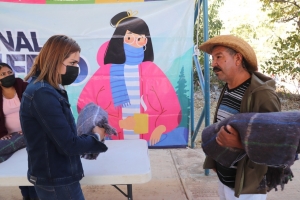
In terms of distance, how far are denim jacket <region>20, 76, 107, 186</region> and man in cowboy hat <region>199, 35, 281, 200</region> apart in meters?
0.74

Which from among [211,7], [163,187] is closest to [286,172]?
[163,187]

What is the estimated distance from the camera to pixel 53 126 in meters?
Result: 1.28

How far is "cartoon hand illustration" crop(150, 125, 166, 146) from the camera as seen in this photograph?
11.9 ft

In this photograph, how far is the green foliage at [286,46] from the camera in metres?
6.47

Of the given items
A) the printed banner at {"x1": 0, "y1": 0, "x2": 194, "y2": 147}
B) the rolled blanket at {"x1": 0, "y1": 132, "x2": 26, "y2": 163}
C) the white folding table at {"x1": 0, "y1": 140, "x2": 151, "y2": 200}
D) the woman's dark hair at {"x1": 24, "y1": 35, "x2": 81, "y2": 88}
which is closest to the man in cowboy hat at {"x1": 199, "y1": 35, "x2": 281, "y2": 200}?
the white folding table at {"x1": 0, "y1": 140, "x2": 151, "y2": 200}

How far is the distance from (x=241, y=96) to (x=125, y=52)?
84.7 inches

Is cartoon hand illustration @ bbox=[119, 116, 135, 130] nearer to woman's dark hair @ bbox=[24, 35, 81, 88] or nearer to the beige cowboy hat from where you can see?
the beige cowboy hat

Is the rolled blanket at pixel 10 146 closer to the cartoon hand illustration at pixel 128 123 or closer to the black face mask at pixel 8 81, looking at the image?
the black face mask at pixel 8 81

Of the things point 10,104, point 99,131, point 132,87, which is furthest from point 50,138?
point 132,87

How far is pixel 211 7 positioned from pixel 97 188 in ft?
20.4

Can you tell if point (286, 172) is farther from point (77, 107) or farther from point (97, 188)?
point (77, 107)

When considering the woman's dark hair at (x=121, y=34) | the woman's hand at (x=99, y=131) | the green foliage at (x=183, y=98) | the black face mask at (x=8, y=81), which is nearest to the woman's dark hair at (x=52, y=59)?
the woman's hand at (x=99, y=131)

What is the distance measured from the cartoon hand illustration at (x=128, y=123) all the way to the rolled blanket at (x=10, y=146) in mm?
1448

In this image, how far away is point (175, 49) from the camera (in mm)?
3506
